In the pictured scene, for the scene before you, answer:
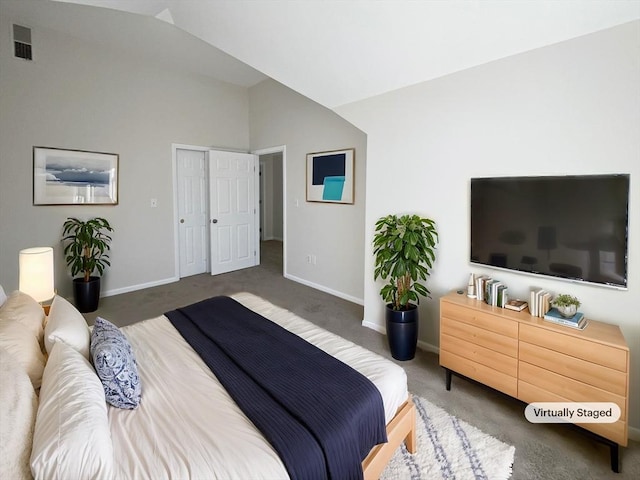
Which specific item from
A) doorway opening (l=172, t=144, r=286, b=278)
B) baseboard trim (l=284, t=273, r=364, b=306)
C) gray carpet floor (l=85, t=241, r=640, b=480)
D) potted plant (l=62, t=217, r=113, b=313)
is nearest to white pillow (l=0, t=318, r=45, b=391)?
gray carpet floor (l=85, t=241, r=640, b=480)

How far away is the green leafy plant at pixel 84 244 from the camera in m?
3.71


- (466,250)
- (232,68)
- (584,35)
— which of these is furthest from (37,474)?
(232,68)

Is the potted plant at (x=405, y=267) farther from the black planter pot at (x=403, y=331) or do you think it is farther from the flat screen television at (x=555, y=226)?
the flat screen television at (x=555, y=226)

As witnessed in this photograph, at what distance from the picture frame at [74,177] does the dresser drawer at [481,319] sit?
14.1 ft

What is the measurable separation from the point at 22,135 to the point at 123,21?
5.55 ft

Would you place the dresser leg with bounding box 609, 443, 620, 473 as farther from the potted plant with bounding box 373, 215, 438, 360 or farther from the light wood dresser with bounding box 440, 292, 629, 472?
the potted plant with bounding box 373, 215, 438, 360

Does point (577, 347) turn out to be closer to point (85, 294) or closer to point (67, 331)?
point (67, 331)

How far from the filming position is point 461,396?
7.25 feet

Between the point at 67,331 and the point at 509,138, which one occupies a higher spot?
the point at 509,138

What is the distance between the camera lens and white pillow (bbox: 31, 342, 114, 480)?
2.79 ft

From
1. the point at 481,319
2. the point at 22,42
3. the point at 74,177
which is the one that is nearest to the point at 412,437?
the point at 481,319

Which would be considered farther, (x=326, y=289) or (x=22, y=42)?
(x=326, y=289)

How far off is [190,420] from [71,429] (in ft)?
1.29

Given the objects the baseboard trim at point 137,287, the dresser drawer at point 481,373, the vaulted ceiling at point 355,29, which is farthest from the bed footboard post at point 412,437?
the baseboard trim at point 137,287
